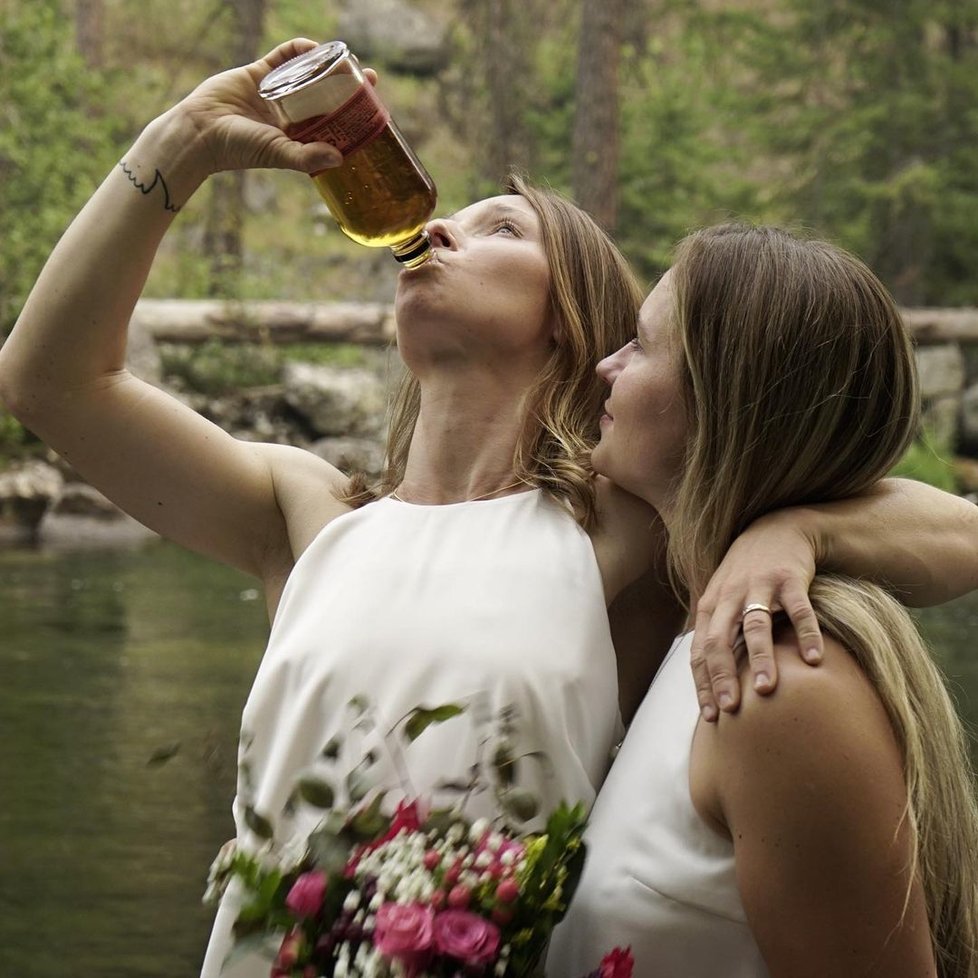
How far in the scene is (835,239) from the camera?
6.24 ft

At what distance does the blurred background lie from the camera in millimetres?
4789

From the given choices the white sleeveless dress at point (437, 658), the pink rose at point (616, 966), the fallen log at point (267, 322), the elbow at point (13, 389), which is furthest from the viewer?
the fallen log at point (267, 322)

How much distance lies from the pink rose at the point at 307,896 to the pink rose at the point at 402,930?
0.20ft

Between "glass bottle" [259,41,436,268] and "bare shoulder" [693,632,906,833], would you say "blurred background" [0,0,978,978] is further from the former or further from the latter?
"glass bottle" [259,41,436,268]

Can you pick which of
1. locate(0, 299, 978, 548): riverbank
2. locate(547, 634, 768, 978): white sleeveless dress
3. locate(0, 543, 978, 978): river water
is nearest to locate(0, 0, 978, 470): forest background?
locate(0, 299, 978, 548): riverbank

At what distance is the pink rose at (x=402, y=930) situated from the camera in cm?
122

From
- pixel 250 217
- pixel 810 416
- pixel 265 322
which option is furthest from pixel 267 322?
pixel 810 416

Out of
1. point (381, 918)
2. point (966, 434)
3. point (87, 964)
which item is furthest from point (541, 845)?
point (966, 434)

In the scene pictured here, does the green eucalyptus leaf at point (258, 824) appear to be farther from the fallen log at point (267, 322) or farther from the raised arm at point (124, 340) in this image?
the fallen log at point (267, 322)

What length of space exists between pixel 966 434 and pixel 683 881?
14486mm

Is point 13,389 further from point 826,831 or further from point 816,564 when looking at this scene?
point 826,831

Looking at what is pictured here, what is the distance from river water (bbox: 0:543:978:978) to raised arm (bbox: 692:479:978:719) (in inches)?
19.2

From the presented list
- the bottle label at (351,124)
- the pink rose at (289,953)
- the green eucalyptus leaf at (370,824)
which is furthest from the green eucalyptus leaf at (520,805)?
the bottle label at (351,124)

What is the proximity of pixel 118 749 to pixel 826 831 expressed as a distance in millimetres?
4592
